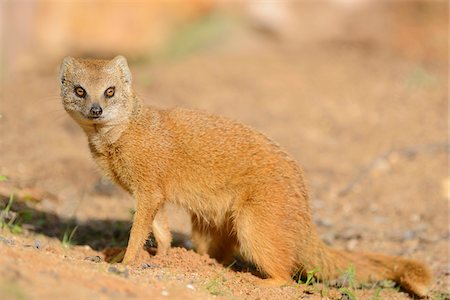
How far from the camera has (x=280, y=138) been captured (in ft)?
25.8

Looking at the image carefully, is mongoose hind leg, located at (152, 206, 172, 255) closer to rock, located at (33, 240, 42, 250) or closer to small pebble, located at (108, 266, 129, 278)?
rock, located at (33, 240, 42, 250)

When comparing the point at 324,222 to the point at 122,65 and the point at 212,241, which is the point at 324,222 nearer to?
the point at 212,241

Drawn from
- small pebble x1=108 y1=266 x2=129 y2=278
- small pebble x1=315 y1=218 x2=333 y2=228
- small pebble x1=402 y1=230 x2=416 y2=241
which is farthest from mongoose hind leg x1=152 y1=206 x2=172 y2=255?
small pebble x1=402 y1=230 x2=416 y2=241

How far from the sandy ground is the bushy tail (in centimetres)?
11

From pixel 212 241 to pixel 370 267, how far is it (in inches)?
43.5

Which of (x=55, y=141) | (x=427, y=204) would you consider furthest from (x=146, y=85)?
(x=427, y=204)

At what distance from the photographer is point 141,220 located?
4.25 metres

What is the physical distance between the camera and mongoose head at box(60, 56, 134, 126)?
166 inches

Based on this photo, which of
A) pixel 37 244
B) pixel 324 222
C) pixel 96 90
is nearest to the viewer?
pixel 96 90

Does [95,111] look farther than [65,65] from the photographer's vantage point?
No

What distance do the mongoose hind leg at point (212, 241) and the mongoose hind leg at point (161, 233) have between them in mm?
231

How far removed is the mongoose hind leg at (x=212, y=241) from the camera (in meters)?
4.77

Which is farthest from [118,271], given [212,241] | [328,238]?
Answer: [328,238]

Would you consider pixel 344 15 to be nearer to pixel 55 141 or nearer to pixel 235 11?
pixel 235 11
